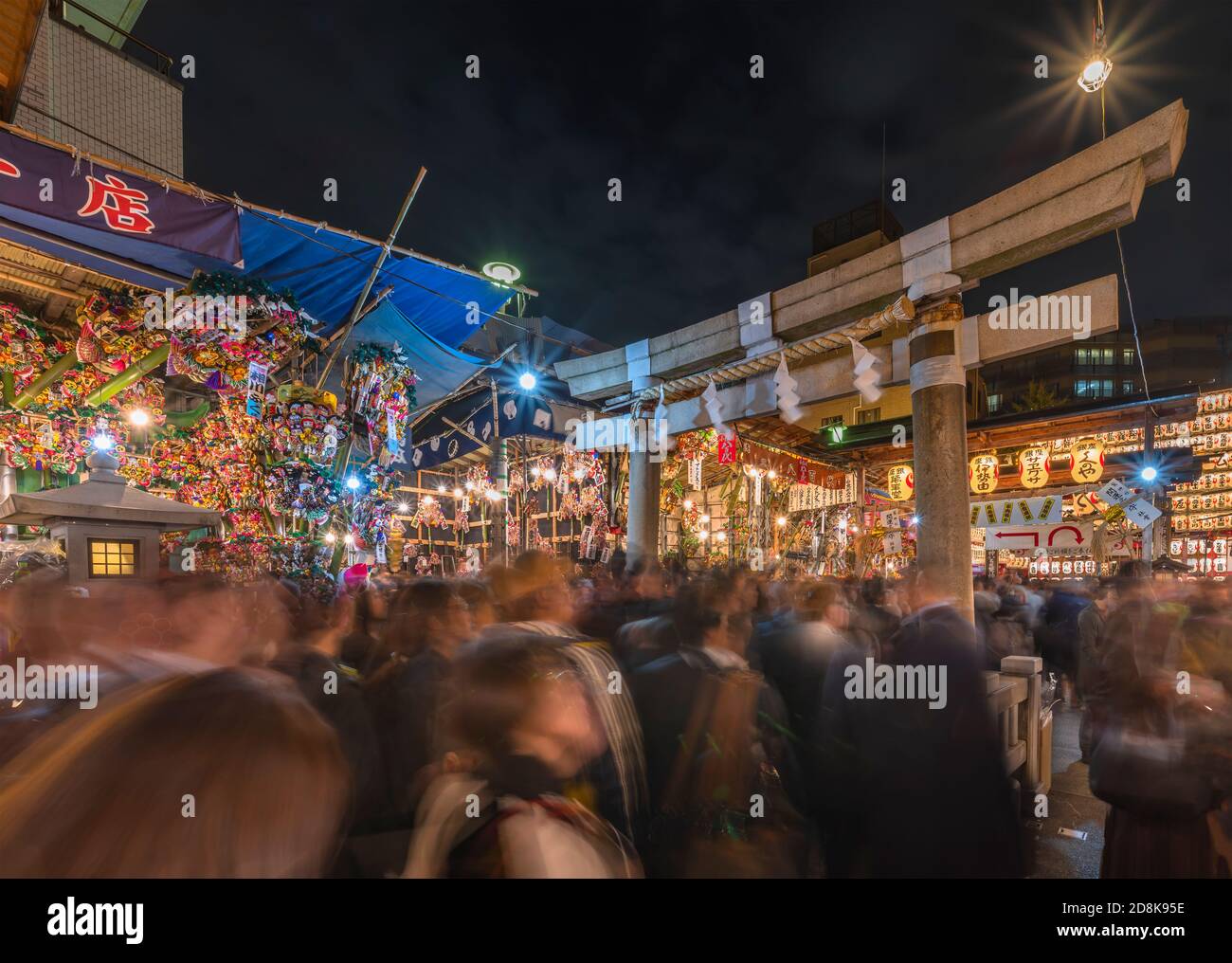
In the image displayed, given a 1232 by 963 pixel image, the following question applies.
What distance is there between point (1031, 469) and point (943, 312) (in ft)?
32.4

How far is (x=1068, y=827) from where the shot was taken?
15.8ft

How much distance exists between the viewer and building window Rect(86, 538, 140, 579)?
223 inches

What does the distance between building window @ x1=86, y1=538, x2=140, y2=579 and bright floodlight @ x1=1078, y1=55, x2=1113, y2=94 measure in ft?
36.3

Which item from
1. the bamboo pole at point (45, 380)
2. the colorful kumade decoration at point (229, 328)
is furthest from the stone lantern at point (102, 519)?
the bamboo pole at point (45, 380)

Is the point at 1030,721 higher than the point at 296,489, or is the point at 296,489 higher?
the point at 296,489

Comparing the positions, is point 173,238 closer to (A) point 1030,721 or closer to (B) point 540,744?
(B) point 540,744

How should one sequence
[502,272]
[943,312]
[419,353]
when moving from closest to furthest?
1. [943,312]
2. [502,272]
3. [419,353]

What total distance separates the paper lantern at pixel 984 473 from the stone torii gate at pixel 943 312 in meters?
7.84

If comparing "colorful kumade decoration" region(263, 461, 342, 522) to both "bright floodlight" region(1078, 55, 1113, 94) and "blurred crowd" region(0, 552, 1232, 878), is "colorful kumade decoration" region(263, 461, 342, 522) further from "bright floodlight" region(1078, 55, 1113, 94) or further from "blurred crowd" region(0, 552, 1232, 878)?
"bright floodlight" region(1078, 55, 1113, 94)

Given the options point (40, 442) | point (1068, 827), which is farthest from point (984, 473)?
point (40, 442)

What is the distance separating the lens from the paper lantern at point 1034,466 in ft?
45.9

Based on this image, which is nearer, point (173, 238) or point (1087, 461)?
point (173, 238)

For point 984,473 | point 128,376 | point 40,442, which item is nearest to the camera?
point 128,376

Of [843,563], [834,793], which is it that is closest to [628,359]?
[834,793]
